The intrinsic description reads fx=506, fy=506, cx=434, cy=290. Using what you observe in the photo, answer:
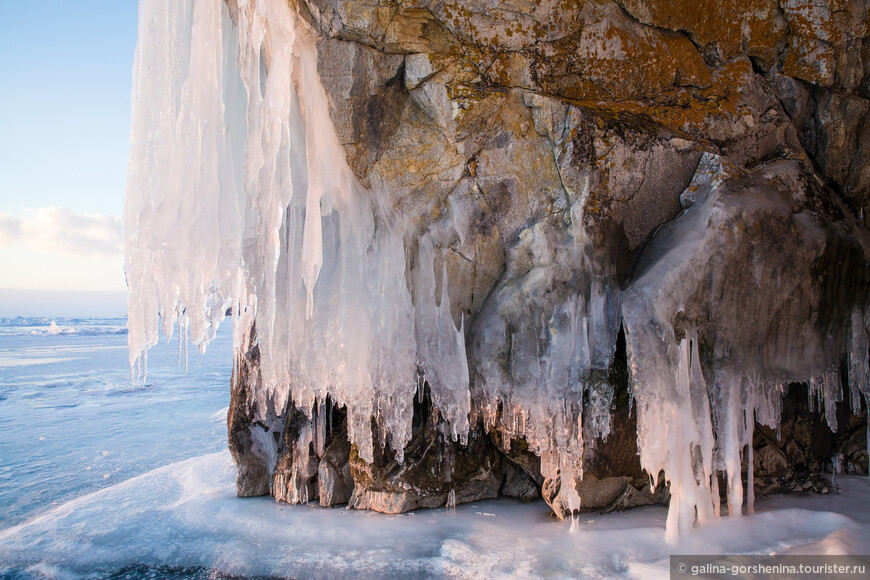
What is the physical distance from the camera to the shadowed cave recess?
465 cm

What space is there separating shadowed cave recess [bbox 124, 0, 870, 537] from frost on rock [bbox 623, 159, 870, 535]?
24mm

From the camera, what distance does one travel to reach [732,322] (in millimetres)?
4617

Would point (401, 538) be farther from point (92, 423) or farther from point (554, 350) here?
point (92, 423)

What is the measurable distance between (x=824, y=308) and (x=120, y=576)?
6796 millimetres

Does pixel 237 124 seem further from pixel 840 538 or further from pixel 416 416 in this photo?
pixel 840 538

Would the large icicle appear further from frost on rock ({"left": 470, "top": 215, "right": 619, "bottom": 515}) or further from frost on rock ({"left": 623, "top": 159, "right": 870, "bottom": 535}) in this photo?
frost on rock ({"left": 623, "top": 159, "right": 870, "bottom": 535})

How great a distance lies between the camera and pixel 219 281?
5.21 meters

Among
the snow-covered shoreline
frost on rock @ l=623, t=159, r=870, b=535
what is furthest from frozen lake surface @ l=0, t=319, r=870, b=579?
frost on rock @ l=623, t=159, r=870, b=535

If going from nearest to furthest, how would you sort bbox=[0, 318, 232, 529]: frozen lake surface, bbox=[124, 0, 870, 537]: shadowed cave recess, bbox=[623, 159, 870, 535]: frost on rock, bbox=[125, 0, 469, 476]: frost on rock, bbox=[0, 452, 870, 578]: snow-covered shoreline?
bbox=[0, 452, 870, 578]: snow-covered shoreline
bbox=[623, 159, 870, 535]: frost on rock
bbox=[124, 0, 870, 537]: shadowed cave recess
bbox=[125, 0, 469, 476]: frost on rock
bbox=[0, 318, 232, 529]: frozen lake surface

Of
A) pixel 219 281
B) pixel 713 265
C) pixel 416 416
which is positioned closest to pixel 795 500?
pixel 713 265

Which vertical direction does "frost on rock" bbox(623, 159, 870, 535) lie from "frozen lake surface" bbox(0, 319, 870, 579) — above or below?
above

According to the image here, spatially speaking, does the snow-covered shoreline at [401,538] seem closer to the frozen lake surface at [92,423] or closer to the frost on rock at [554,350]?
the frost on rock at [554,350]

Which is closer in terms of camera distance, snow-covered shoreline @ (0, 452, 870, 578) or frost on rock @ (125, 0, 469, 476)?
snow-covered shoreline @ (0, 452, 870, 578)

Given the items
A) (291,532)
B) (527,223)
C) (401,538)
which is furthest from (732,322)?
(291,532)
